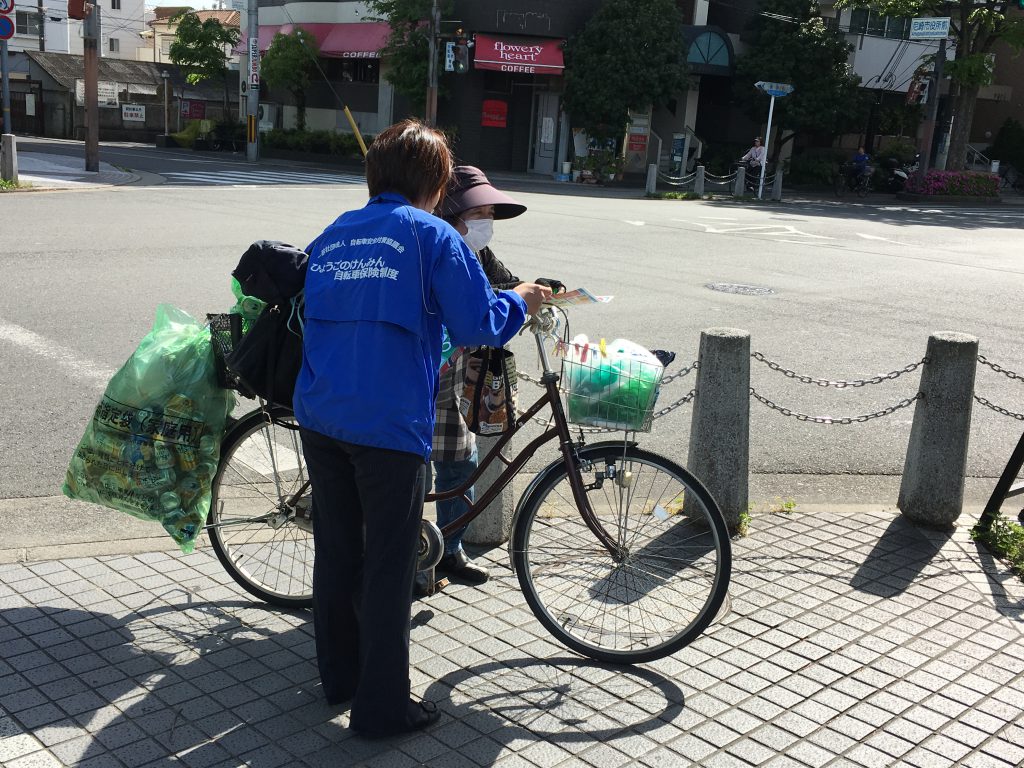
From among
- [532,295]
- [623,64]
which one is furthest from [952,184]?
[532,295]

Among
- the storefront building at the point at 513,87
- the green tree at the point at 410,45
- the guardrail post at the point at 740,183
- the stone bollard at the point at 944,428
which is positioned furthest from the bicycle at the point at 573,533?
the green tree at the point at 410,45

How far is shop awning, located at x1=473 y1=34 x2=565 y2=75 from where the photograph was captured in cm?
3434

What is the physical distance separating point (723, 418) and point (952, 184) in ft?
104

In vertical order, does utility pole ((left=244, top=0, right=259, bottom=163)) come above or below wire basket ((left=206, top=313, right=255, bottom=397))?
above

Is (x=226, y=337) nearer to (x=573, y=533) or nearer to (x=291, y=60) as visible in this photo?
(x=573, y=533)

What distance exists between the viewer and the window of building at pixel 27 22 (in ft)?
228

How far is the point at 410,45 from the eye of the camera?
3456 cm

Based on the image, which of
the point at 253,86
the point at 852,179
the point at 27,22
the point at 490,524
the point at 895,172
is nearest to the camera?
the point at 490,524

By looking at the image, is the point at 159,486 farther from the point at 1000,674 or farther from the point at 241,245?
the point at 241,245

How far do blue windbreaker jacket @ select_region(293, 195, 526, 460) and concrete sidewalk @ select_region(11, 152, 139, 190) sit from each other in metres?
19.6

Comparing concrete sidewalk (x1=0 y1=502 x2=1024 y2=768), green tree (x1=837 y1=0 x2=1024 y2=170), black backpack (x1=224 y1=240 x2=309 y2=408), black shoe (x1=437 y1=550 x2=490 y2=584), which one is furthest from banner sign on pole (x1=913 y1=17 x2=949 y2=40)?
black backpack (x1=224 y1=240 x2=309 y2=408)

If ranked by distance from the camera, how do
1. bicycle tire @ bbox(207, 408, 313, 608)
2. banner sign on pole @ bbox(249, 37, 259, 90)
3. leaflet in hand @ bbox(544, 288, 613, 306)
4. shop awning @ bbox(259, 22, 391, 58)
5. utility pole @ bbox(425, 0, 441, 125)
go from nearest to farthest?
leaflet in hand @ bbox(544, 288, 613, 306), bicycle tire @ bbox(207, 408, 313, 608), utility pole @ bbox(425, 0, 441, 125), banner sign on pole @ bbox(249, 37, 259, 90), shop awning @ bbox(259, 22, 391, 58)

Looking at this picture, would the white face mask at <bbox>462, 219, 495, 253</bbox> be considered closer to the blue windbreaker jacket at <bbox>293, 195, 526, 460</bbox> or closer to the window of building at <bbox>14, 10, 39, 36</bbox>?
A: the blue windbreaker jacket at <bbox>293, 195, 526, 460</bbox>

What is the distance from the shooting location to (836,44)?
35.2m
